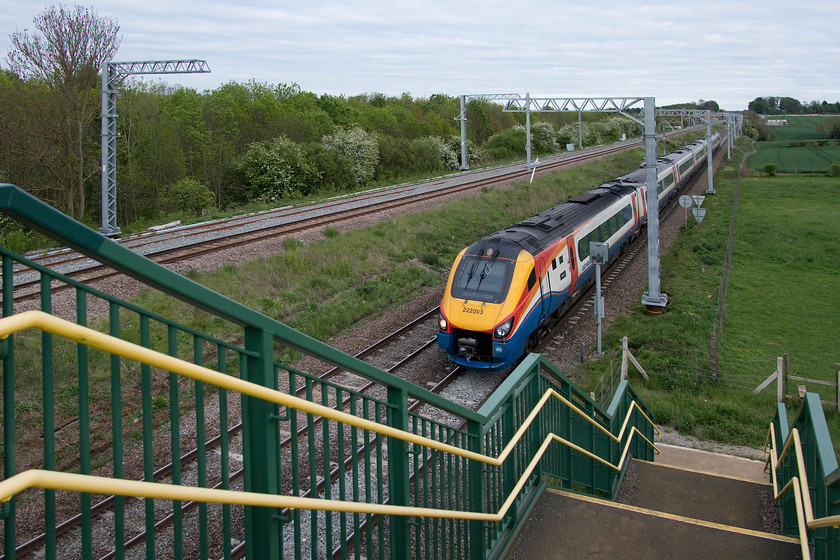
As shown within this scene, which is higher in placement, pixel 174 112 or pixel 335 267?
pixel 174 112

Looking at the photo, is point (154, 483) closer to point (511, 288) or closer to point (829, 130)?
point (511, 288)

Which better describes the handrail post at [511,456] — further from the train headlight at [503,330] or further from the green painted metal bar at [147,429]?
the train headlight at [503,330]

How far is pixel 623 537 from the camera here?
532 centimetres

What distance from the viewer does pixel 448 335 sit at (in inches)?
525

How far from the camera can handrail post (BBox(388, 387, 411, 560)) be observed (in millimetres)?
3652

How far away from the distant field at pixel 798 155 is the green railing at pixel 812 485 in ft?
198

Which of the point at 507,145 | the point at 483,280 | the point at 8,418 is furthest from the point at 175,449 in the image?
the point at 507,145

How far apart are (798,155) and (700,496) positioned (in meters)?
81.6

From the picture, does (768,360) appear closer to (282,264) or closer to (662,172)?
(282,264)

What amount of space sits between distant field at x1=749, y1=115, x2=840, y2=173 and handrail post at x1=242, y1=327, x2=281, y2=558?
65907 mm

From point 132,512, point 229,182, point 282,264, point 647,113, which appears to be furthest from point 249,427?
point 229,182

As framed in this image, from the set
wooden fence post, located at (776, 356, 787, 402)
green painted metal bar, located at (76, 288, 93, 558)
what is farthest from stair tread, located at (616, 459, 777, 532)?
green painted metal bar, located at (76, 288, 93, 558)

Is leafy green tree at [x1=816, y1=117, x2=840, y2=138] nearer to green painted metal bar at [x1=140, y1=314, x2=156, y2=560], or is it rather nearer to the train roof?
the train roof

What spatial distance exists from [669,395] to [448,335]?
4.86m
